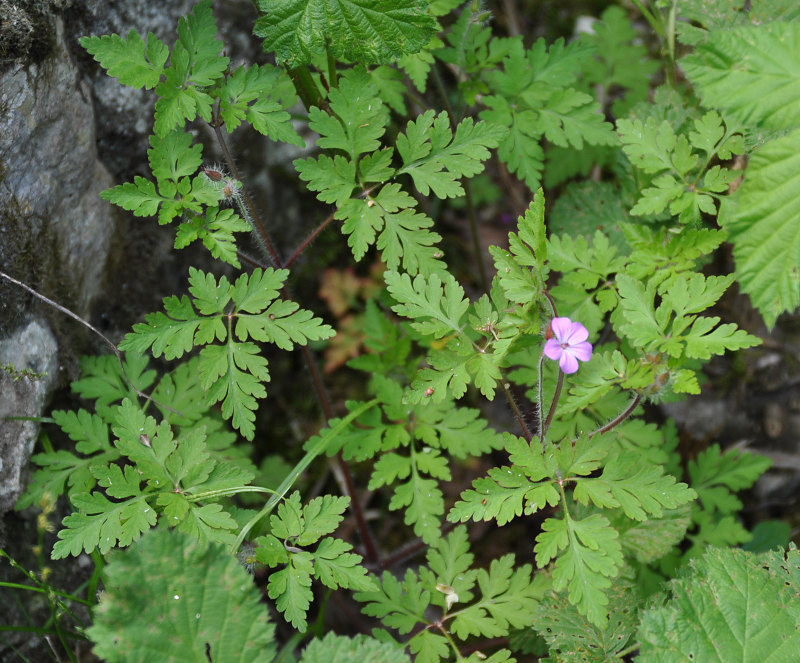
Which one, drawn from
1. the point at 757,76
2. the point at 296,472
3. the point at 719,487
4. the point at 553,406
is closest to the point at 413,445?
the point at 296,472

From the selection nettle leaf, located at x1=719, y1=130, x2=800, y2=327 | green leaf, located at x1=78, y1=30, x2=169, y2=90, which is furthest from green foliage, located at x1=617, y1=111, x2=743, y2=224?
green leaf, located at x1=78, y1=30, x2=169, y2=90

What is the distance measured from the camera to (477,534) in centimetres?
371

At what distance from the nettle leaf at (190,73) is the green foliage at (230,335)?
1.88ft

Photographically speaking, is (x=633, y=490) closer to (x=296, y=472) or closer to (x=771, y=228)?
(x=771, y=228)

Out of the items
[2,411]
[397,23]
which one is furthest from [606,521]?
[2,411]

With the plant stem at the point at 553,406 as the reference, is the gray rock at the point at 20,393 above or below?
above

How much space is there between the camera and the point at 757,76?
80.5 inches

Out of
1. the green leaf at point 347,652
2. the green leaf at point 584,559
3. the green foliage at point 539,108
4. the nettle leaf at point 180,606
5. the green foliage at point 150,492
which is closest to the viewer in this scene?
the nettle leaf at point 180,606

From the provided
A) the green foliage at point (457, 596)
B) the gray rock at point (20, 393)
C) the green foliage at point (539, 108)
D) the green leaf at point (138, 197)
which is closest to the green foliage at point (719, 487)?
the green foliage at point (457, 596)

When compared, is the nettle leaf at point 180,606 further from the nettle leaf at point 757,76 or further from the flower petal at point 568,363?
the nettle leaf at point 757,76

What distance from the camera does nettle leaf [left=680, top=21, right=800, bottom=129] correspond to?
6.68ft

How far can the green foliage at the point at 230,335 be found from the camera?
2.43 meters

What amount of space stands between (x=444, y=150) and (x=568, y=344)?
931mm

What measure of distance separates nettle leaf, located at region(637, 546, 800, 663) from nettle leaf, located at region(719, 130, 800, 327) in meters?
0.97
